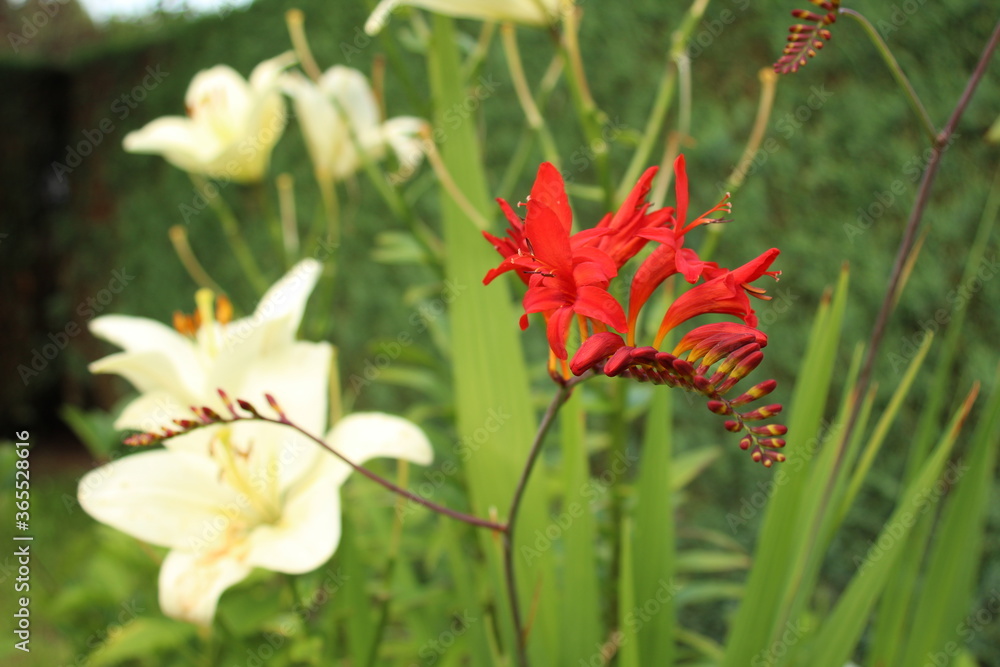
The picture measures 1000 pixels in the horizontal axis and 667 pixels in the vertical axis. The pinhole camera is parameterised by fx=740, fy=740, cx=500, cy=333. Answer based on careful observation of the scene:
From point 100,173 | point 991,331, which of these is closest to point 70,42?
point 100,173

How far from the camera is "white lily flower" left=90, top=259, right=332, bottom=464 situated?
0.67 meters

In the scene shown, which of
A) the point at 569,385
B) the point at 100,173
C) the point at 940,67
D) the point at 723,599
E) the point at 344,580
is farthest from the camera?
the point at 100,173

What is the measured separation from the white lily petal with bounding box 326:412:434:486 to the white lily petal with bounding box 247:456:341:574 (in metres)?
0.02

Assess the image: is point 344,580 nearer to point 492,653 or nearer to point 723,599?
point 492,653

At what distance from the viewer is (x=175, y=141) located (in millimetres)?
1130

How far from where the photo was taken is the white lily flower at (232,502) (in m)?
0.61

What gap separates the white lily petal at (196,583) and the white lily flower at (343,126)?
0.60 meters

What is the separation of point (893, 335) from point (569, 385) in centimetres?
178

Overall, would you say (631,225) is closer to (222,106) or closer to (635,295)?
(635,295)
